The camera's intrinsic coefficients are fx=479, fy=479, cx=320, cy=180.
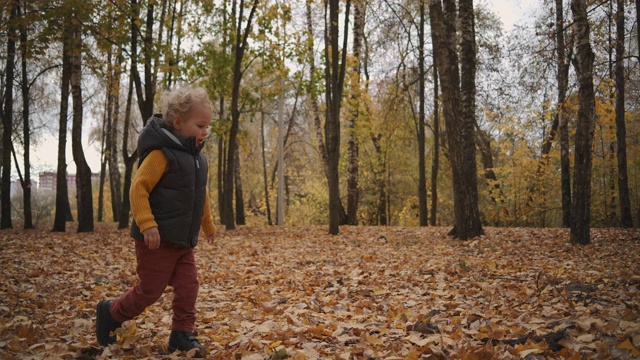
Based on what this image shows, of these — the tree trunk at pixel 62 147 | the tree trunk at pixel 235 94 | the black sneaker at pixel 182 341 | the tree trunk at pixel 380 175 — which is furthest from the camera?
the tree trunk at pixel 380 175

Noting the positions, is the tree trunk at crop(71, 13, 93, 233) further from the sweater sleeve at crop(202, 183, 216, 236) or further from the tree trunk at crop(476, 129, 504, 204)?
the tree trunk at crop(476, 129, 504, 204)

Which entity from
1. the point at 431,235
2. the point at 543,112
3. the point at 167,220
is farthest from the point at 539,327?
the point at 543,112

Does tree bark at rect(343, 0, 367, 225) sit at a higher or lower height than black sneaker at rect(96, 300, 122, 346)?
higher

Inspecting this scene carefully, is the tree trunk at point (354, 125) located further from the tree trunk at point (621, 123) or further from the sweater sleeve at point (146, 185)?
the sweater sleeve at point (146, 185)

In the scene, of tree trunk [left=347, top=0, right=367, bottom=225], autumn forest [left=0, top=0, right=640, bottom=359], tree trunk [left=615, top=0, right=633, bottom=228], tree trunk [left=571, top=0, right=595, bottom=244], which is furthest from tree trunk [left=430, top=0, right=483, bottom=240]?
tree trunk [left=347, top=0, right=367, bottom=225]

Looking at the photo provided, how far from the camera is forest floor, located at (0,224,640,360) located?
10.7 feet

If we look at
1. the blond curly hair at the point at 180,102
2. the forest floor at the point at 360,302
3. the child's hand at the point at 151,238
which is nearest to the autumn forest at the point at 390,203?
the forest floor at the point at 360,302

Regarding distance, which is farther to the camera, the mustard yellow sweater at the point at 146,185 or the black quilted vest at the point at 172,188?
the black quilted vest at the point at 172,188

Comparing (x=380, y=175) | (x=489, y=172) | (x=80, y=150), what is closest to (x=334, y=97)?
(x=80, y=150)

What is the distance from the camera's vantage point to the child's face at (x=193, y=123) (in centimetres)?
340

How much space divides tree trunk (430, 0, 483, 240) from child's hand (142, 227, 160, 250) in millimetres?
8246

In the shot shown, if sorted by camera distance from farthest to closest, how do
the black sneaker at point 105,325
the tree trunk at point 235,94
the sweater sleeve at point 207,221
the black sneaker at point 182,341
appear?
the tree trunk at point 235,94
the sweater sleeve at point 207,221
the black sneaker at point 105,325
the black sneaker at point 182,341

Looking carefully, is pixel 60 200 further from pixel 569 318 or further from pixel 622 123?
pixel 622 123

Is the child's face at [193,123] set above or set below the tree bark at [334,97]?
below
